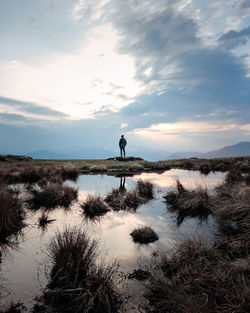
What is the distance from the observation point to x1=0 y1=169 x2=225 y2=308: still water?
4688 millimetres

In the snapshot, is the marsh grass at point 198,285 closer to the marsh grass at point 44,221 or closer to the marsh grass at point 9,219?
the marsh grass at point 44,221

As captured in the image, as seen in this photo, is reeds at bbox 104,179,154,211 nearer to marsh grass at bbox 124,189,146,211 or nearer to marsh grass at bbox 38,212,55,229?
marsh grass at bbox 124,189,146,211

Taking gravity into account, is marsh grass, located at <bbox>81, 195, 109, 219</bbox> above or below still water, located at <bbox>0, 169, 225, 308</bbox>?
above

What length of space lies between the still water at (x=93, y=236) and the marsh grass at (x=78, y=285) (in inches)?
15.1

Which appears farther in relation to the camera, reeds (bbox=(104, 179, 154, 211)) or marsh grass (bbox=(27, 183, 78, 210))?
marsh grass (bbox=(27, 183, 78, 210))

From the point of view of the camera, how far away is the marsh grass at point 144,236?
6.82 m

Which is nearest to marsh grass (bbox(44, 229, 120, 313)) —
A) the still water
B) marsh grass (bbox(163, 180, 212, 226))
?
the still water

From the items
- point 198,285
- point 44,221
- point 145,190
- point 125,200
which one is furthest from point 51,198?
point 198,285

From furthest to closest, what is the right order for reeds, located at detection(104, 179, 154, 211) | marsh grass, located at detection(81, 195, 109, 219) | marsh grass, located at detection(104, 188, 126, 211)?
reeds, located at detection(104, 179, 154, 211) → marsh grass, located at detection(104, 188, 126, 211) → marsh grass, located at detection(81, 195, 109, 219)

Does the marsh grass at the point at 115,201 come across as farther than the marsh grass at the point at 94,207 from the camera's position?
Yes

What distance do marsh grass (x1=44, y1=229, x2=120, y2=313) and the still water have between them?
0.38 meters

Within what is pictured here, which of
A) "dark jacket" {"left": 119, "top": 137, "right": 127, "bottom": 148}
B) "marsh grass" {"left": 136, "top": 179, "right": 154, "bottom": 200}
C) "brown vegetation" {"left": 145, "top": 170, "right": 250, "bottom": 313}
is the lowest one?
"brown vegetation" {"left": 145, "top": 170, "right": 250, "bottom": 313}

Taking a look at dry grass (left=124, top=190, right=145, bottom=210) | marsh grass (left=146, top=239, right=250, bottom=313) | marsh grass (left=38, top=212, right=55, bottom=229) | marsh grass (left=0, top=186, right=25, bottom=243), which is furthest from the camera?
dry grass (left=124, top=190, right=145, bottom=210)

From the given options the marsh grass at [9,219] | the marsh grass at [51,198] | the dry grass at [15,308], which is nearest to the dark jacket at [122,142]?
the marsh grass at [51,198]
